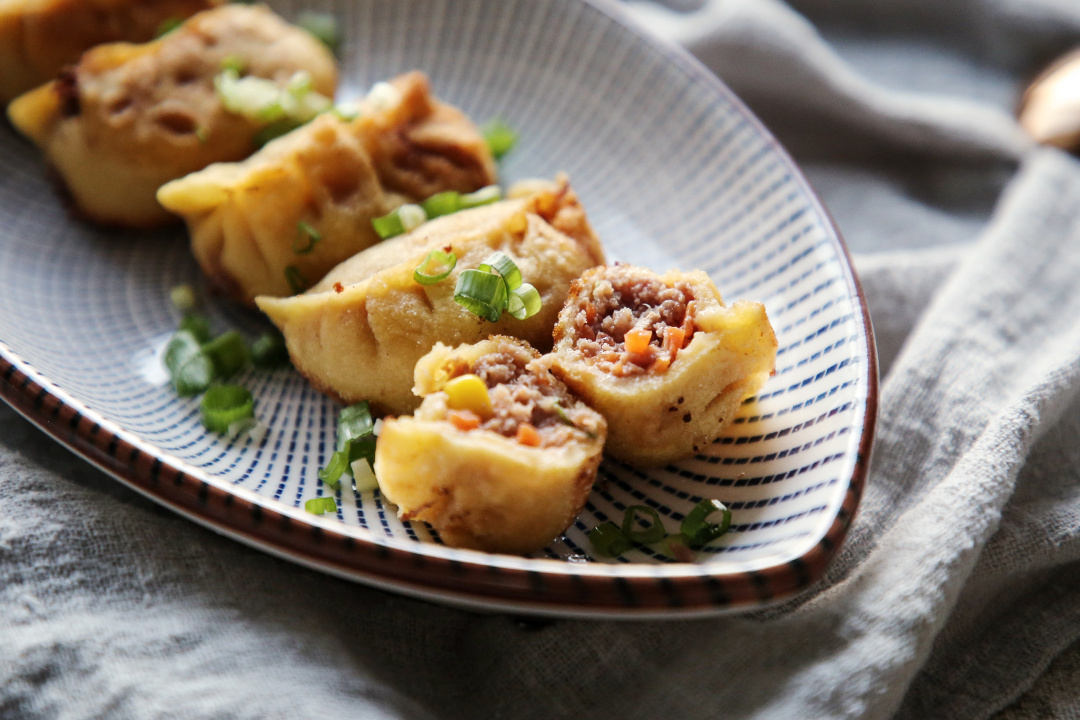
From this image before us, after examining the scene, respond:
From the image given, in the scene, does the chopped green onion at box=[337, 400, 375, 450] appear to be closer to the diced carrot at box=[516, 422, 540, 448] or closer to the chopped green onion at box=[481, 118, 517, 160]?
the diced carrot at box=[516, 422, 540, 448]

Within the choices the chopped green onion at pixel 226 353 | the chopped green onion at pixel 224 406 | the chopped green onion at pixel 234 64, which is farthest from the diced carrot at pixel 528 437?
the chopped green onion at pixel 234 64

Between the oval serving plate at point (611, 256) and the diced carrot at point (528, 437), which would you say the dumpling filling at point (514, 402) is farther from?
the oval serving plate at point (611, 256)

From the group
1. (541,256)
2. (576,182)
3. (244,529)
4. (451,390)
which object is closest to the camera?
(244,529)

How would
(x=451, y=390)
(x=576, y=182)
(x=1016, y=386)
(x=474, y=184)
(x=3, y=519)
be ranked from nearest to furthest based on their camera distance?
(x=451, y=390), (x=3, y=519), (x=1016, y=386), (x=474, y=184), (x=576, y=182)

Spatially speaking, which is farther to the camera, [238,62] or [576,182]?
[576,182]

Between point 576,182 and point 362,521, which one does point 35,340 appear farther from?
point 576,182

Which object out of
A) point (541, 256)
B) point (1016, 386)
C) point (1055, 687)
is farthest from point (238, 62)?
point (1055, 687)
